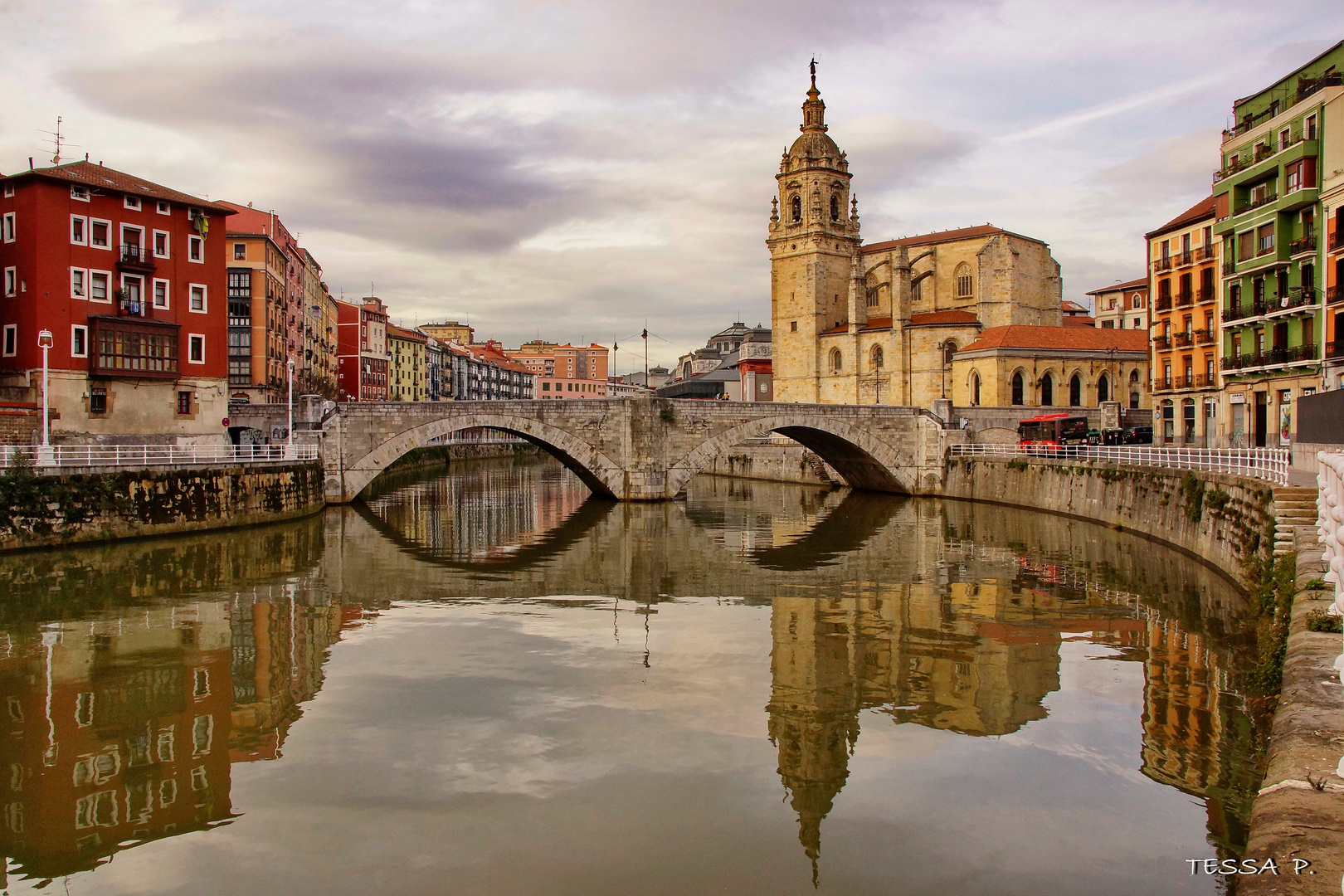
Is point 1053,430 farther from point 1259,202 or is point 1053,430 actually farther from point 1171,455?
point 1171,455

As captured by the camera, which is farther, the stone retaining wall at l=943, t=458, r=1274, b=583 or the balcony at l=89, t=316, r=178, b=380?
the balcony at l=89, t=316, r=178, b=380

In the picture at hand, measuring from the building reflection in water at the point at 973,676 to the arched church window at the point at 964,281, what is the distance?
49307 mm

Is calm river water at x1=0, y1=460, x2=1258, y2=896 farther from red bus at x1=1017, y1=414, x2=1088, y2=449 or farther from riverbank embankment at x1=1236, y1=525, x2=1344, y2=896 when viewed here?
red bus at x1=1017, y1=414, x2=1088, y2=449

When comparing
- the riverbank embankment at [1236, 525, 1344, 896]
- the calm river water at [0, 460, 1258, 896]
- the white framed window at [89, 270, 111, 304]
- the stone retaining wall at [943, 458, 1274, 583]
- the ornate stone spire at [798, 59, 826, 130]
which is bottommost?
the calm river water at [0, 460, 1258, 896]

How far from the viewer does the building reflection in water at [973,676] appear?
10.5 m

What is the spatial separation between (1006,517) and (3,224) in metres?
37.2

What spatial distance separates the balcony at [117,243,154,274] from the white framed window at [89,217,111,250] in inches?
19.7

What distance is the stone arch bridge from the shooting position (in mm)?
39312

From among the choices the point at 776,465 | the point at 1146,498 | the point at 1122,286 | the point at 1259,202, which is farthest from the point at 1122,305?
the point at 1146,498

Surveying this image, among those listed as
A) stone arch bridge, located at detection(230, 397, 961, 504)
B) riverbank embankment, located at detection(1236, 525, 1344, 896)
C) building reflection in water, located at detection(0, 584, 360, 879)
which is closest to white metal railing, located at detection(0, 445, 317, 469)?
stone arch bridge, located at detection(230, 397, 961, 504)

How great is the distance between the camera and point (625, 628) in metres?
18.3

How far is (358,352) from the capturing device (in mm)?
89875

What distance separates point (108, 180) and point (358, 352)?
55.2 meters

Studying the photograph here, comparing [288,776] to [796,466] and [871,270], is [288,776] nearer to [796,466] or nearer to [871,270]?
[796,466]
